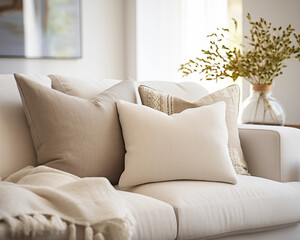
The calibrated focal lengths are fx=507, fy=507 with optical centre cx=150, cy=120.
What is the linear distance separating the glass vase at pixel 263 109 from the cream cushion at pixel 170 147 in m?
0.70

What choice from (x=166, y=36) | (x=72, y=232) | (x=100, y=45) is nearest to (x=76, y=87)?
(x=72, y=232)

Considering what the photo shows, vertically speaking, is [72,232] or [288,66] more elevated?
[288,66]

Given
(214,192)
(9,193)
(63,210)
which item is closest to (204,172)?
(214,192)

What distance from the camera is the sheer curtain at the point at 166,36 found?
16.2ft

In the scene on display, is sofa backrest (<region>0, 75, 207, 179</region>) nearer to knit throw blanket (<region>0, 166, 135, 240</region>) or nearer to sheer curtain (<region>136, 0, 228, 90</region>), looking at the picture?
knit throw blanket (<region>0, 166, 135, 240</region>)

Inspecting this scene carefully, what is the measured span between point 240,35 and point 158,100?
228 centimetres

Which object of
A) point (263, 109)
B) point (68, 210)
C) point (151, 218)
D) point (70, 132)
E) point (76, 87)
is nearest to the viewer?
point (68, 210)

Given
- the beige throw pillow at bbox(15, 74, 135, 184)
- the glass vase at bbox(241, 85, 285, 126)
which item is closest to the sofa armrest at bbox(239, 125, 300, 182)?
the glass vase at bbox(241, 85, 285, 126)

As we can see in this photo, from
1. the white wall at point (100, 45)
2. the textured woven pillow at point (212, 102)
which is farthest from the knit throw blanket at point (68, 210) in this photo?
the white wall at point (100, 45)

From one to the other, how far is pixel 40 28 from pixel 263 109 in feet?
8.49

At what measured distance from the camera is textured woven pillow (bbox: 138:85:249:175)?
2.36 meters

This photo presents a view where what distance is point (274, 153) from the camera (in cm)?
233

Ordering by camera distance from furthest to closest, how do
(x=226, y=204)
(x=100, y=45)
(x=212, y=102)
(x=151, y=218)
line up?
(x=100, y=45) < (x=212, y=102) < (x=226, y=204) < (x=151, y=218)

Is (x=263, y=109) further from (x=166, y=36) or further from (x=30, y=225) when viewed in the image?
(x=166, y=36)
